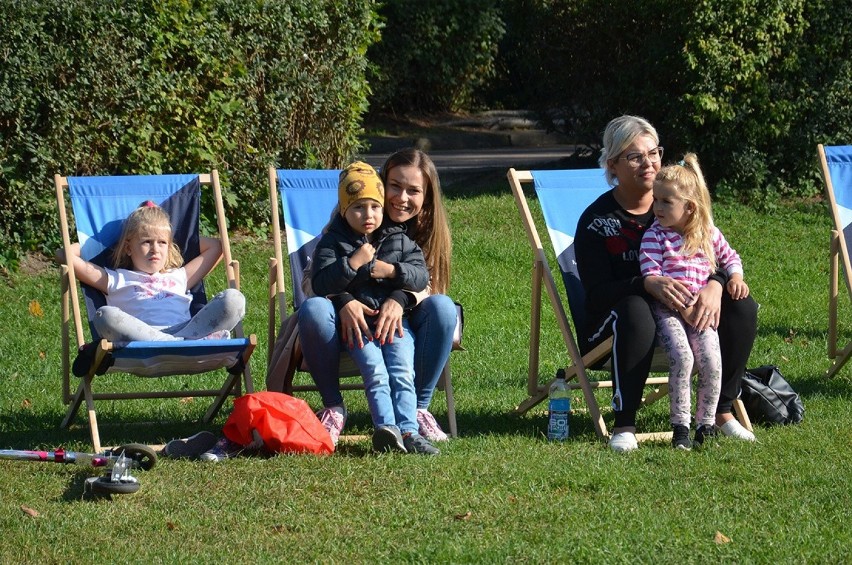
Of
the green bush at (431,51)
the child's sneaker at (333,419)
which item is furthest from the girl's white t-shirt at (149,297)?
the green bush at (431,51)

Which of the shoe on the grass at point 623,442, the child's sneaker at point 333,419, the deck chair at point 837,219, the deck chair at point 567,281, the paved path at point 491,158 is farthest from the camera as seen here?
the paved path at point 491,158

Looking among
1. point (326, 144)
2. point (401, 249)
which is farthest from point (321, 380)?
point (326, 144)

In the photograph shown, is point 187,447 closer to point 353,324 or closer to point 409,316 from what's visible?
point 353,324

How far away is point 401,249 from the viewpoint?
16.6 ft

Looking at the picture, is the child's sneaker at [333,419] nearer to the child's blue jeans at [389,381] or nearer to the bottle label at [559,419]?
the child's blue jeans at [389,381]

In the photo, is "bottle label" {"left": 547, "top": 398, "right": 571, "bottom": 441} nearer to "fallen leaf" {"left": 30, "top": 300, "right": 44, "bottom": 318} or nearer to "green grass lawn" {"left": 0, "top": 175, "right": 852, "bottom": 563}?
"green grass lawn" {"left": 0, "top": 175, "right": 852, "bottom": 563}

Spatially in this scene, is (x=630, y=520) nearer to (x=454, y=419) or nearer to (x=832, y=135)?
(x=454, y=419)

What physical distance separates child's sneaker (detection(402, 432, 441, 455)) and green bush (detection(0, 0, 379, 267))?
4.16 metres

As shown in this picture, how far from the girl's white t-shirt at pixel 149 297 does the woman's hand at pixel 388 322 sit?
1023 mm

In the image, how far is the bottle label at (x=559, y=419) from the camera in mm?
5066

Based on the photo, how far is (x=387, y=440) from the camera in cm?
464

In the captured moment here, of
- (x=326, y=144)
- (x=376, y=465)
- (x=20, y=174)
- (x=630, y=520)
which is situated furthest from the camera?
(x=326, y=144)

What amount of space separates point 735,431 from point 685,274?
2.13ft

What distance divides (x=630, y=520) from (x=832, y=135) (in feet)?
25.6
